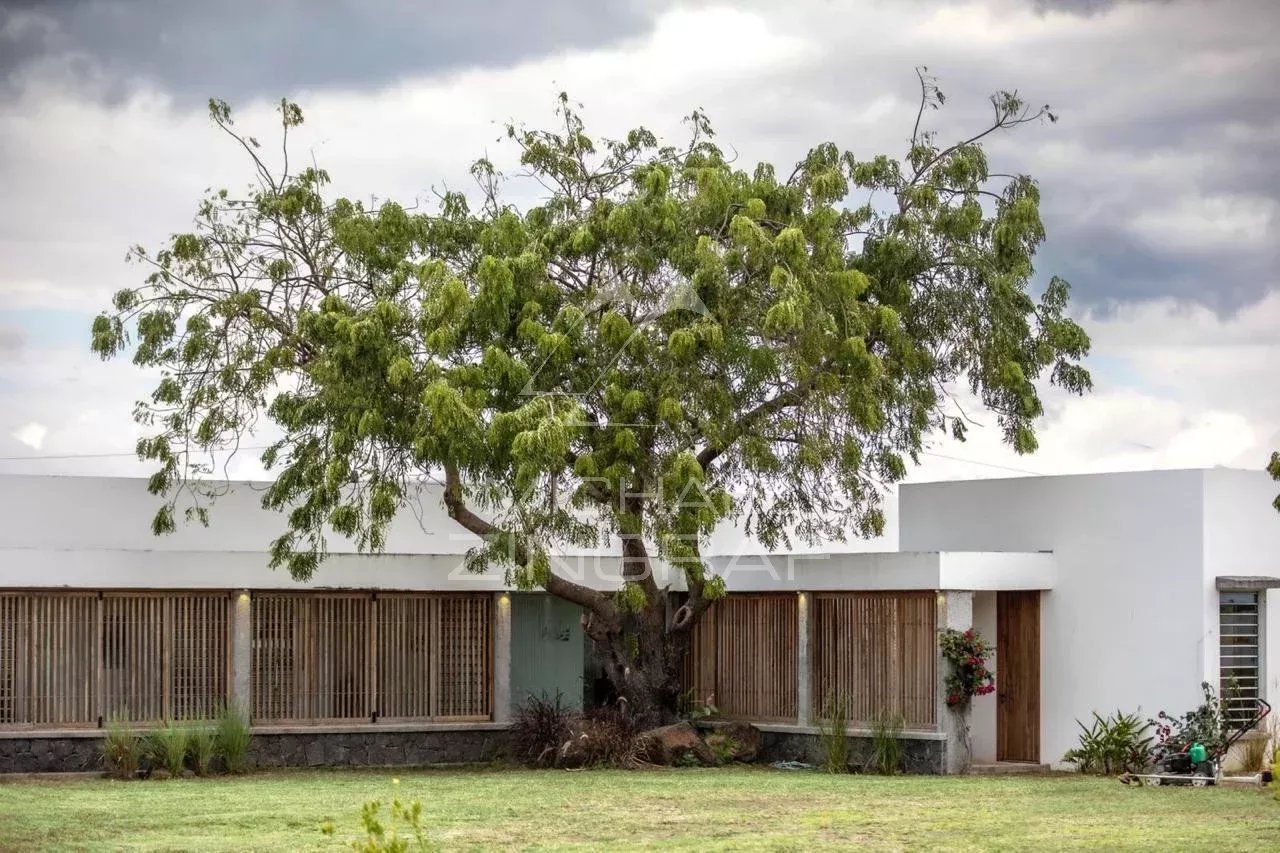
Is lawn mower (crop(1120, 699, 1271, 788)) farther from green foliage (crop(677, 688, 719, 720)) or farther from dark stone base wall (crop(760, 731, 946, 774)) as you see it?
green foliage (crop(677, 688, 719, 720))

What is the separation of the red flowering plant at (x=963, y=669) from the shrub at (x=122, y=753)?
8.81 metres

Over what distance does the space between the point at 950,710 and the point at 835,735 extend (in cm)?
135

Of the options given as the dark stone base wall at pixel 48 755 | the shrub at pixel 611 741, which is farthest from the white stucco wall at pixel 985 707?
the dark stone base wall at pixel 48 755

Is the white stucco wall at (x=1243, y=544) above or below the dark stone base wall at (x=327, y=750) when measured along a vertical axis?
above

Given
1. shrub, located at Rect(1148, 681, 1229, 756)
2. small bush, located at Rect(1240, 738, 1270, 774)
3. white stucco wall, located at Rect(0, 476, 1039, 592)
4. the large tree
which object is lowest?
small bush, located at Rect(1240, 738, 1270, 774)

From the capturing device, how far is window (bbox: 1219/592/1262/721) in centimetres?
1834

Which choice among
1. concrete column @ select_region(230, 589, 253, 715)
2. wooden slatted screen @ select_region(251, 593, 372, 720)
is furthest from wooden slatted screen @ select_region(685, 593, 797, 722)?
concrete column @ select_region(230, 589, 253, 715)

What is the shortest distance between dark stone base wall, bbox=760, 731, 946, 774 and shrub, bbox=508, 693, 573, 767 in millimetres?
2466

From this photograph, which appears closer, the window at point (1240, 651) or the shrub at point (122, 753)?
the shrub at point (122, 753)

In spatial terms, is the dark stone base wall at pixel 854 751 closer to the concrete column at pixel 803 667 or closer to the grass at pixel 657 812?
the concrete column at pixel 803 667

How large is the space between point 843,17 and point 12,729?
12.6 metres

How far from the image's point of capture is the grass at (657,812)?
11562mm

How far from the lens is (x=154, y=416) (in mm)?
19562

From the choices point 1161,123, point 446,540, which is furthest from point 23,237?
point 1161,123
